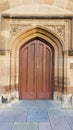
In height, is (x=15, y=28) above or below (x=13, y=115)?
above

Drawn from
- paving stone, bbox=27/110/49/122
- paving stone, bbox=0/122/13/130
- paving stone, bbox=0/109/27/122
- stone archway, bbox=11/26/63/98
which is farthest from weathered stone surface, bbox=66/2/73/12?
paving stone, bbox=0/122/13/130

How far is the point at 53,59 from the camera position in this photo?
5.53 m

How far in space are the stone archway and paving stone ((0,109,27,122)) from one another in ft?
2.98

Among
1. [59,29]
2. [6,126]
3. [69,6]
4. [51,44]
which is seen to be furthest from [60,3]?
[6,126]

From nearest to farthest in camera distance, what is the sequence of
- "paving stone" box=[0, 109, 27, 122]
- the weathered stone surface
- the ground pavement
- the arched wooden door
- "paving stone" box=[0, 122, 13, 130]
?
A: "paving stone" box=[0, 122, 13, 130] → the ground pavement → "paving stone" box=[0, 109, 27, 122] → the weathered stone surface → the arched wooden door

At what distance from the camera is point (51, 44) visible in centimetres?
543

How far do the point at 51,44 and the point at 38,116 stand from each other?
2.14 metres

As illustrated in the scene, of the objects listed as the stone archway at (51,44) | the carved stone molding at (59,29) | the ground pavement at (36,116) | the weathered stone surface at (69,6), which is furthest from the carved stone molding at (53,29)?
the ground pavement at (36,116)

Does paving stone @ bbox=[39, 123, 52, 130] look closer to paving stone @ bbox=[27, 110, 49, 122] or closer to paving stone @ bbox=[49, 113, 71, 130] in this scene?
paving stone @ bbox=[49, 113, 71, 130]

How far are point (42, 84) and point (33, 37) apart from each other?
1.42 meters

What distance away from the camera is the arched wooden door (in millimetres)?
5590

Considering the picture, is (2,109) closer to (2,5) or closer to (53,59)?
(53,59)

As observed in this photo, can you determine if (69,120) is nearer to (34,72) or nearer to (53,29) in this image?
(34,72)

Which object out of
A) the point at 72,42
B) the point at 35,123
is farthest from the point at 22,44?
the point at 35,123
